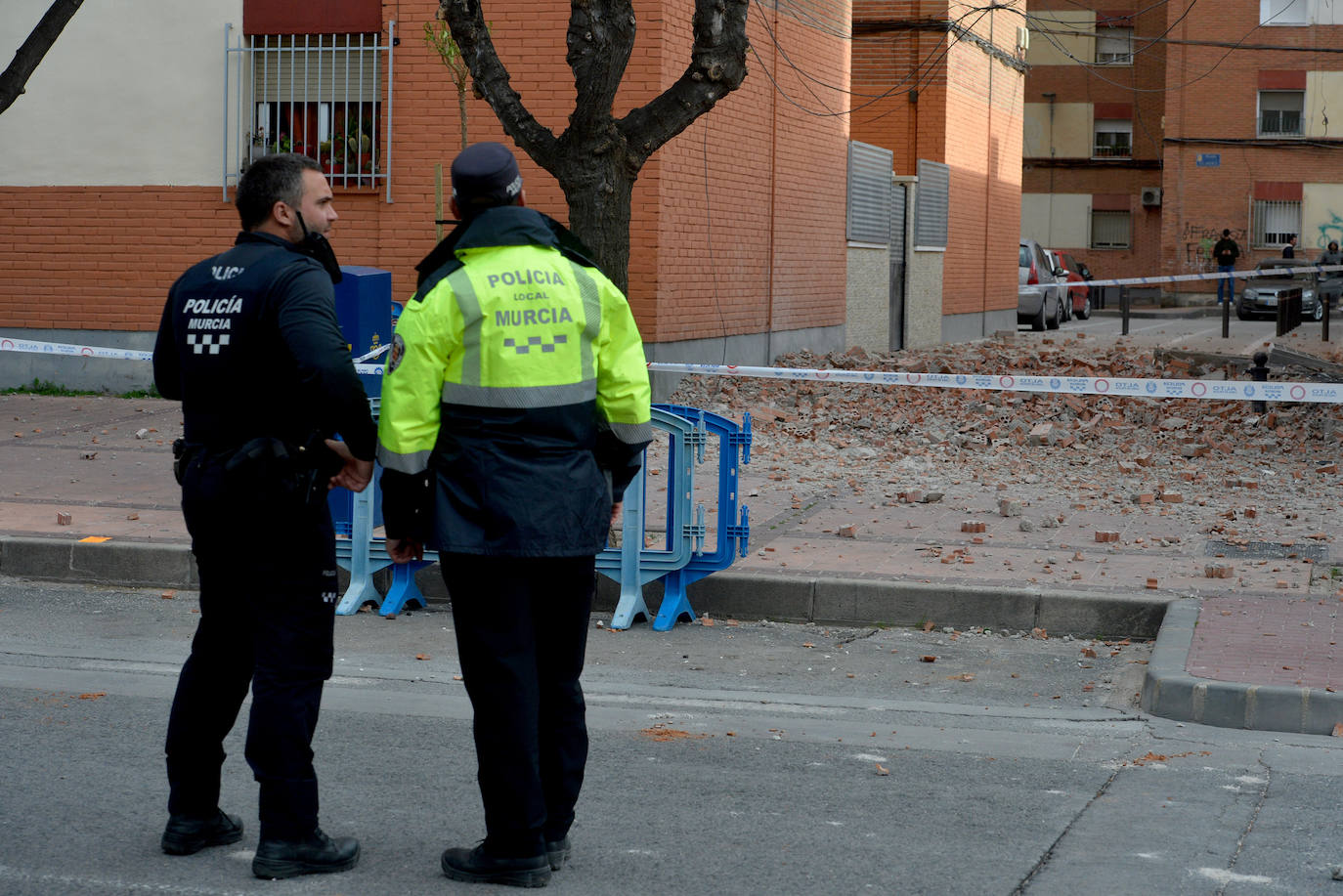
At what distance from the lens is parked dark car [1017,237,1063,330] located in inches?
1323

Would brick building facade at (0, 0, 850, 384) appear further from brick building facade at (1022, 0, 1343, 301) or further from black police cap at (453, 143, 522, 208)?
brick building facade at (1022, 0, 1343, 301)

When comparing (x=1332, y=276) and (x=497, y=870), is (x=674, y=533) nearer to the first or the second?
(x=497, y=870)

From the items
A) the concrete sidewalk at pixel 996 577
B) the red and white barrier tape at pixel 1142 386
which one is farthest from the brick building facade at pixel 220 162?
the red and white barrier tape at pixel 1142 386

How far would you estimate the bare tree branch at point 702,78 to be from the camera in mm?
8797

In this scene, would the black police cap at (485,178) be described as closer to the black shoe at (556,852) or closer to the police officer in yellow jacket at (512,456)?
the police officer in yellow jacket at (512,456)

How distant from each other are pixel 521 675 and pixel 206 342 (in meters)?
1.20

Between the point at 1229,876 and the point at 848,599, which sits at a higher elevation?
the point at 848,599

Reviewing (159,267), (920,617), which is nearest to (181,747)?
(920,617)

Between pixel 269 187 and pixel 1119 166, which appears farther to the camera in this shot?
pixel 1119 166

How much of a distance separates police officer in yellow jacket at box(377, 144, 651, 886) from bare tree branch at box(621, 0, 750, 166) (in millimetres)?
4730

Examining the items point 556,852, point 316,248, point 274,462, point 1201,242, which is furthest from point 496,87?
point 1201,242

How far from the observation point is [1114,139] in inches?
2156

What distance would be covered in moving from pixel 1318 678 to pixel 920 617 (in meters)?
2.06

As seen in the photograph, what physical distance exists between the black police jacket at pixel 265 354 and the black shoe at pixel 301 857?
3.48ft
